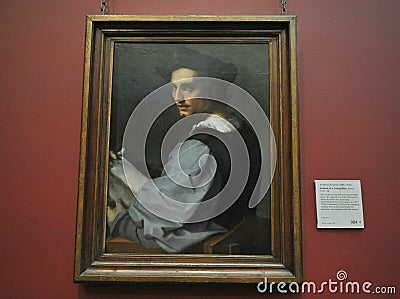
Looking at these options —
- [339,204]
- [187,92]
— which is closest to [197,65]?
[187,92]

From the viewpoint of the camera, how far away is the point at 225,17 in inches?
64.0

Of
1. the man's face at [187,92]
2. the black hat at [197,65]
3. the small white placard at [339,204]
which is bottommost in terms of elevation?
the small white placard at [339,204]

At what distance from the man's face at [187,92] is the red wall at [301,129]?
9.7 inches

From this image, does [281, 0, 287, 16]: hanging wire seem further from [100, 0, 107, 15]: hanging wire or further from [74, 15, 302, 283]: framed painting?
[100, 0, 107, 15]: hanging wire

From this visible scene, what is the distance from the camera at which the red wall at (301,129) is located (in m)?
1.56

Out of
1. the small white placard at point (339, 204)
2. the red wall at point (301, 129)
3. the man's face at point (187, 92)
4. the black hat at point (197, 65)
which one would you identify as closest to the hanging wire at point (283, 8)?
the red wall at point (301, 129)

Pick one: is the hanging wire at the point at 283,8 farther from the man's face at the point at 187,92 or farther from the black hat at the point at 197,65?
the man's face at the point at 187,92

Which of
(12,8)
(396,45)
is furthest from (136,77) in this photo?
(396,45)

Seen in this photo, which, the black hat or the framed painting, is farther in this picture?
the black hat

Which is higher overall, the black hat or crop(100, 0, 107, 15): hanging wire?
crop(100, 0, 107, 15): hanging wire

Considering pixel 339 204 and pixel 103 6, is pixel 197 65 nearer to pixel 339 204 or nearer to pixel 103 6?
pixel 103 6

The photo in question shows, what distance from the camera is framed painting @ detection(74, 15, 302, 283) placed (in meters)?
1.53

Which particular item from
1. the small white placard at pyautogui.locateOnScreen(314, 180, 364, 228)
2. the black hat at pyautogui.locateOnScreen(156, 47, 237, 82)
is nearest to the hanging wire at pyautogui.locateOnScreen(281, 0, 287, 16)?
the black hat at pyautogui.locateOnScreen(156, 47, 237, 82)

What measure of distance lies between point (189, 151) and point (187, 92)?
8.0 inches
